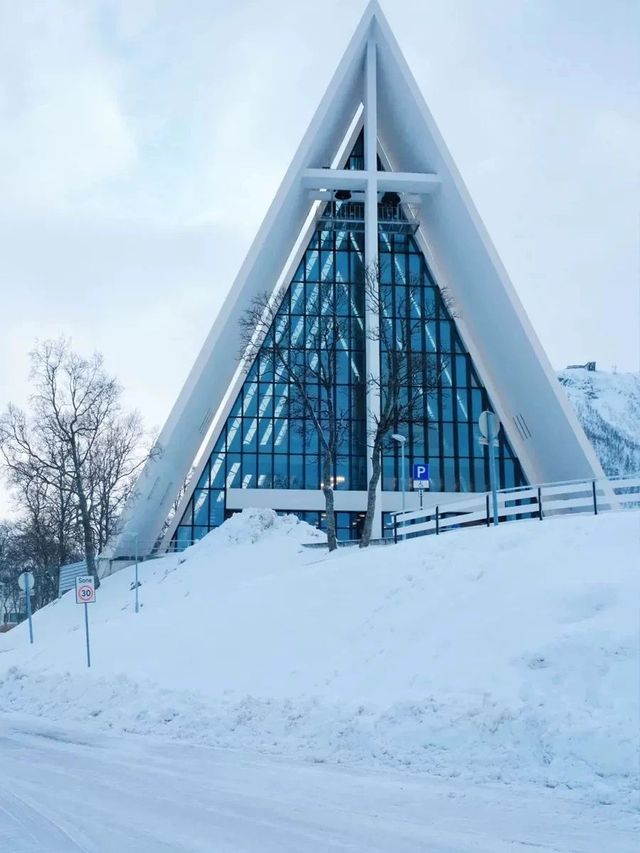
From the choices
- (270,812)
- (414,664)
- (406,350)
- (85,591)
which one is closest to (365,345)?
(406,350)

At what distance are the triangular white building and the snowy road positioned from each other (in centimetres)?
2639

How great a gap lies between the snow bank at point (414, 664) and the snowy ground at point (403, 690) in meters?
0.03

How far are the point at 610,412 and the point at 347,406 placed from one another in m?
82.3

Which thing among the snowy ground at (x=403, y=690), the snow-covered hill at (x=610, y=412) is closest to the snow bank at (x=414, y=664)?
the snowy ground at (x=403, y=690)

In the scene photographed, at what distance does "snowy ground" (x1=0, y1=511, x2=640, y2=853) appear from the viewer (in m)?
7.76

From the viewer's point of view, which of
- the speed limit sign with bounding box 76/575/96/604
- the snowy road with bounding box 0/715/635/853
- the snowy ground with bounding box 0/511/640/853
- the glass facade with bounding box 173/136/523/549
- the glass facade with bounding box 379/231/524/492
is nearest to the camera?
the snowy road with bounding box 0/715/635/853

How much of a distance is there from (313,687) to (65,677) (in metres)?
6.51

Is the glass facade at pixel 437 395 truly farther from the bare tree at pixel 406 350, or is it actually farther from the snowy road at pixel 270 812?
the snowy road at pixel 270 812

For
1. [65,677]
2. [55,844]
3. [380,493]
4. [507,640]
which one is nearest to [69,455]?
[380,493]

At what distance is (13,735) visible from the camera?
1320cm

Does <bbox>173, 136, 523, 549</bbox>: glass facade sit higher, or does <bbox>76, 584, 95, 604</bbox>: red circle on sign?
<bbox>173, 136, 523, 549</bbox>: glass facade

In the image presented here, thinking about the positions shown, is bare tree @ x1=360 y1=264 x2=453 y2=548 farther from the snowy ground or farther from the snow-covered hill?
the snow-covered hill

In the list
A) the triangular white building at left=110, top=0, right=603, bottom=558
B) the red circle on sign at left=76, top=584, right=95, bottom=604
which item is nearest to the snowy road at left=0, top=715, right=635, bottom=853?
the red circle on sign at left=76, top=584, right=95, bottom=604

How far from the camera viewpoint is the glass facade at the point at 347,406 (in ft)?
142
